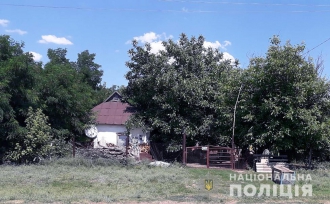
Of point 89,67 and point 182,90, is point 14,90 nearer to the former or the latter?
point 182,90

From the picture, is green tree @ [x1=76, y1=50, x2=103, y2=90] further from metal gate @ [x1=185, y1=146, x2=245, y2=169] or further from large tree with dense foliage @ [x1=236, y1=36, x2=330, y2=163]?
large tree with dense foliage @ [x1=236, y1=36, x2=330, y2=163]

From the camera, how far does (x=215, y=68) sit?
68.8ft

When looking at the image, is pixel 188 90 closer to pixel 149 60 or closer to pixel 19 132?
pixel 149 60

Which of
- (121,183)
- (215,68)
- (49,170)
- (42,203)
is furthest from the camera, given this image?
(215,68)

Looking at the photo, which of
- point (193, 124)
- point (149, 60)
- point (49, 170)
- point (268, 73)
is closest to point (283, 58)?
point (268, 73)

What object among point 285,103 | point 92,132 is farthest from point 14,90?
point 285,103

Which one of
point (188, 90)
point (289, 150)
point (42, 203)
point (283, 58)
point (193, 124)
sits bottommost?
point (42, 203)

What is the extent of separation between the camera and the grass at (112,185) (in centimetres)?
934

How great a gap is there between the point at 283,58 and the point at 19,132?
1297 cm

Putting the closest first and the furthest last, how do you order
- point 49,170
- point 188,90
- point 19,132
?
point 49,170 < point 19,132 < point 188,90

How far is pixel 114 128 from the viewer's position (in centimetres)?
2341

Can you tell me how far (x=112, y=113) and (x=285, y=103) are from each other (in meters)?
12.2

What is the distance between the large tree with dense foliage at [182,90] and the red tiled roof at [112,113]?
1597mm

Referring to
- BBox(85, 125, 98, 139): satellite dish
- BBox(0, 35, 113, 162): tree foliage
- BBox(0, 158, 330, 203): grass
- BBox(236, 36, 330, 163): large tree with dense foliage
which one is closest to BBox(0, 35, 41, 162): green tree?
BBox(0, 35, 113, 162): tree foliage
